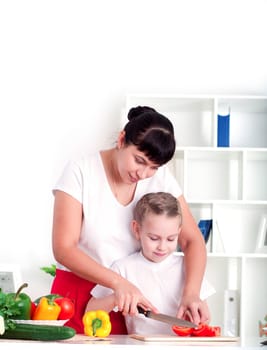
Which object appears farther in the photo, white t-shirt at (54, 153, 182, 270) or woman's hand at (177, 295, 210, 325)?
white t-shirt at (54, 153, 182, 270)

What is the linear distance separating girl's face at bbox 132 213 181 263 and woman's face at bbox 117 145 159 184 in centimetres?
16

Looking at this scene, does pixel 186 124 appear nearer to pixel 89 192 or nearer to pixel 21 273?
pixel 21 273

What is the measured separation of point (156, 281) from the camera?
2.55 m

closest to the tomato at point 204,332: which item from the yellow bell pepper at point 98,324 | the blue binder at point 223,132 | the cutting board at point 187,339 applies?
the cutting board at point 187,339

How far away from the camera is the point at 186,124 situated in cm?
447

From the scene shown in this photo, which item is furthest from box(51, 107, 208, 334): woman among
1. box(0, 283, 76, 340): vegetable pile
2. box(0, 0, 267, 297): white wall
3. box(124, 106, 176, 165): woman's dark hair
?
box(0, 0, 267, 297): white wall

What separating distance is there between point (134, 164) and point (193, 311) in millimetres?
470

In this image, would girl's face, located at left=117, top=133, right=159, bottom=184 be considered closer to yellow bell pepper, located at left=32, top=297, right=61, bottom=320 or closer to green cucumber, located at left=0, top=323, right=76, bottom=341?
yellow bell pepper, located at left=32, top=297, right=61, bottom=320

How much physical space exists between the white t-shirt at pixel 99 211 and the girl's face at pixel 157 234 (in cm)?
5

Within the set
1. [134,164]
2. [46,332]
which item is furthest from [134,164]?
[46,332]

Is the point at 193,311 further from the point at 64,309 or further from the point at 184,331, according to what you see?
the point at 64,309

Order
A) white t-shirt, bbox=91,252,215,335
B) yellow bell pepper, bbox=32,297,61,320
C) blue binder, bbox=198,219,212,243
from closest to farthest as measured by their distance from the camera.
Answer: yellow bell pepper, bbox=32,297,61,320 → white t-shirt, bbox=91,252,215,335 → blue binder, bbox=198,219,212,243

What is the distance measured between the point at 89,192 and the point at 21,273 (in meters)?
1.92

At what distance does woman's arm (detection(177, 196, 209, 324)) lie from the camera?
2.36m
